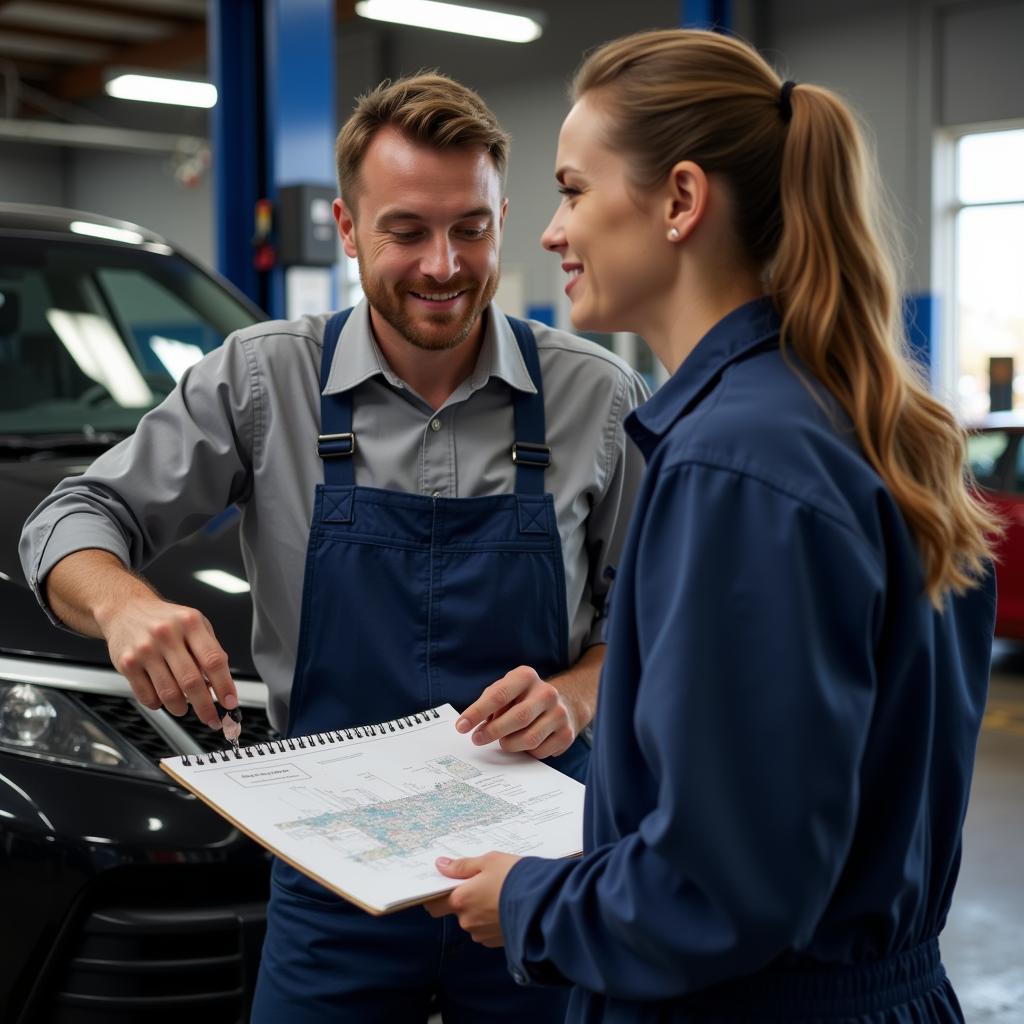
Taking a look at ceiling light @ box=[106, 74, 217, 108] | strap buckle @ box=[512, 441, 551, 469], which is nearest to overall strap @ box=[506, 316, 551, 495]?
strap buckle @ box=[512, 441, 551, 469]

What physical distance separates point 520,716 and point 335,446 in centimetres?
44

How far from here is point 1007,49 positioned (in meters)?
10.6

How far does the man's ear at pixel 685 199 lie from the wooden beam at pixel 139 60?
14171mm

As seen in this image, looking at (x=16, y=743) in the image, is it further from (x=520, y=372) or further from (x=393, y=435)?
(x=520, y=372)

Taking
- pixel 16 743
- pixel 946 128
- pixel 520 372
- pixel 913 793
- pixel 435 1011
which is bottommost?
pixel 435 1011

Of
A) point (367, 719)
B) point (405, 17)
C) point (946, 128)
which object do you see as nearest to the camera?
point (367, 719)

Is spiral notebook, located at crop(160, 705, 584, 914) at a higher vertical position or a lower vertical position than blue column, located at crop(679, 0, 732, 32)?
lower

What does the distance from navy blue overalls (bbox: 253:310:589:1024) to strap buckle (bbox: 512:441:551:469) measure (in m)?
0.05

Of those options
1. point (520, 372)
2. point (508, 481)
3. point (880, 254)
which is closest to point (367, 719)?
point (508, 481)

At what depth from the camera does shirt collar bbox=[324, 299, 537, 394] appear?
179 cm

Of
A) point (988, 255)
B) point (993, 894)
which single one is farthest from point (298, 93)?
point (988, 255)

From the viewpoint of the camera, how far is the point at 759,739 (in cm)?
96

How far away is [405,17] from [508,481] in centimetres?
898

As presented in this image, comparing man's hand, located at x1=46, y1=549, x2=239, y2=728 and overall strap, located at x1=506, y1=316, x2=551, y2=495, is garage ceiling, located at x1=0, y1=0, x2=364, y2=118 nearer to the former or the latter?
overall strap, located at x1=506, y1=316, x2=551, y2=495
